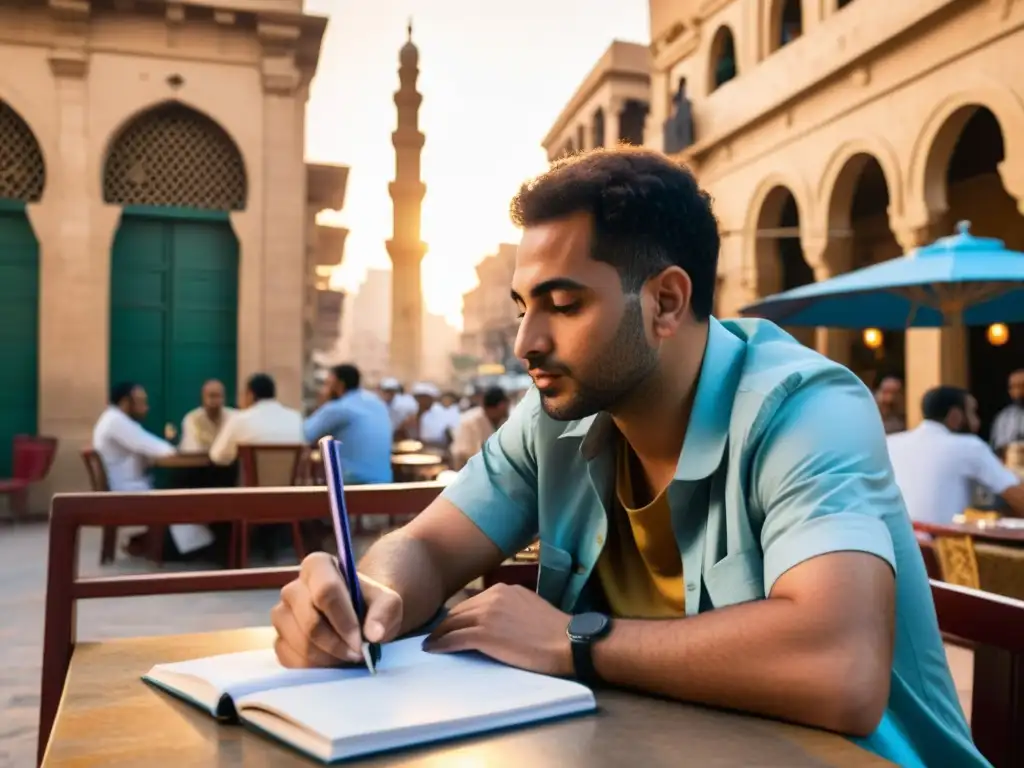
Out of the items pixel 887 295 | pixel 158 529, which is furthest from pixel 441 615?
pixel 887 295

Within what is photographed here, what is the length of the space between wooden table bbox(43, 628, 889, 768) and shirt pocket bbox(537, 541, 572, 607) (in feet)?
1.32

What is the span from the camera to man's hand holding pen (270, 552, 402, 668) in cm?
131

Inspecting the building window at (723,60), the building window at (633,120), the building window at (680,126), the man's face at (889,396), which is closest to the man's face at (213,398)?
the man's face at (889,396)

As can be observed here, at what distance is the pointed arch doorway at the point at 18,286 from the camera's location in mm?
11461

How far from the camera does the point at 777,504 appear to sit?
52.7 inches

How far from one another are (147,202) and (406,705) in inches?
471

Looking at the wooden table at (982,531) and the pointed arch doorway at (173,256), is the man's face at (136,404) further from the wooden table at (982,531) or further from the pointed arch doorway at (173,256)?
the wooden table at (982,531)

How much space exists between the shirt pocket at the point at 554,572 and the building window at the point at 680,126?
1559 centimetres

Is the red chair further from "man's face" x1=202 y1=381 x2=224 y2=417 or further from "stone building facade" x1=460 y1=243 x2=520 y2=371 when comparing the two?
"stone building facade" x1=460 y1=243 x2=520 y2=371

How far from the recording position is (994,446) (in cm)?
922

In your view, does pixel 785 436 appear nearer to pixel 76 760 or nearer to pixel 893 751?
pixel 893 751

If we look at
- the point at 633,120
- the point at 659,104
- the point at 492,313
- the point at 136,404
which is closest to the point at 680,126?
the point at 659,104

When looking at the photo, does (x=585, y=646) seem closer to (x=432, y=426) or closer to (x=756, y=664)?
(x=756, y=664)

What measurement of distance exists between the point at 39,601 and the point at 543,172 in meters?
6.11
